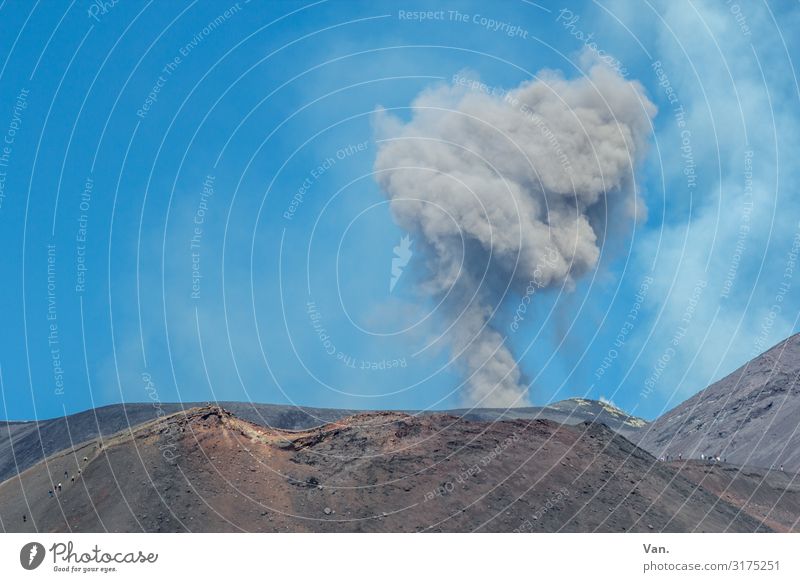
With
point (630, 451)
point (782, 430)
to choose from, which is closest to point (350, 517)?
point (630, 451)

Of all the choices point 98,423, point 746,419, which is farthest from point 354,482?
point 98,423

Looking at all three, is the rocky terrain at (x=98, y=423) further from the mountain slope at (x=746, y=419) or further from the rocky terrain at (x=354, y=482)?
the rocky terrain at (x=354, y=482)

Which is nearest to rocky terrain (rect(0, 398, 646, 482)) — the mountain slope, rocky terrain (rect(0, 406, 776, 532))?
the mountain slope

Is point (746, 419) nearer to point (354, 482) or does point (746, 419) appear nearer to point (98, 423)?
point (354, 482)

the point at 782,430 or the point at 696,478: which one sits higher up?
the point at 782,430

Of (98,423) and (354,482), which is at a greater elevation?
(98,423)

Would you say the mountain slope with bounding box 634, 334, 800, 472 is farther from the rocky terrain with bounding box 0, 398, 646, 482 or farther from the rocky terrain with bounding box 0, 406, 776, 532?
the rocky terrain with bounding box 0, 406, 776, 532

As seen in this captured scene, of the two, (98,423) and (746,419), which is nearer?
(746,419)

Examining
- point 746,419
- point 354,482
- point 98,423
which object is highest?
point 746,419

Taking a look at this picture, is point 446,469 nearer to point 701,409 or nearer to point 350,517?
point 350,517
